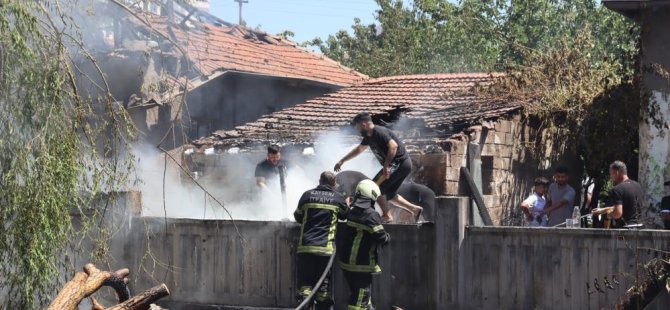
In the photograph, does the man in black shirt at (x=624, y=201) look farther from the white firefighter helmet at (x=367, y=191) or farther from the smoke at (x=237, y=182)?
the smoke at (x=237, y=182)

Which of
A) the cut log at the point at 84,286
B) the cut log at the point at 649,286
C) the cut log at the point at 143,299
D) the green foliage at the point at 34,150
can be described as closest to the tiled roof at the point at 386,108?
the cut log at the point at 649,286

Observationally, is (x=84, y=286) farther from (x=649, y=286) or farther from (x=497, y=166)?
(x=497, y=166)

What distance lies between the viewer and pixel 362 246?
38.4 ft

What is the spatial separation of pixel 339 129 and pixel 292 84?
19.9ft

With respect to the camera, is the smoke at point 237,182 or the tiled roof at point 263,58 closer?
the smoke at point 237,182

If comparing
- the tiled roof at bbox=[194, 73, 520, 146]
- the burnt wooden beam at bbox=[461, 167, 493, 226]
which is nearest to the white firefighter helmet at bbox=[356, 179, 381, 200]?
the burnt wooden beam at bbox=[461, 167, 493, 226]

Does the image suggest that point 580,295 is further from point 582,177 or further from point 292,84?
point 292,84

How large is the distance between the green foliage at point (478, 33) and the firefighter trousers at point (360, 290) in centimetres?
2322

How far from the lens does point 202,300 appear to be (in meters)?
13.2

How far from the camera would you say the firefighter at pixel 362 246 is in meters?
11.6

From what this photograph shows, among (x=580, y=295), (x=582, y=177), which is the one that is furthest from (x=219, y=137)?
(x=580, y=295)

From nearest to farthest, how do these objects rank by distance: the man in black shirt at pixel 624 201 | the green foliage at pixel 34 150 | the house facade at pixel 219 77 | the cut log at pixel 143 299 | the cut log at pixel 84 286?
the cut log at pixel 84 286 < the cut log at pixel 143 299 < the green foliage at pixel 34 150 < the man in black shirt at pixel 624 201 < the house facade at pixel 219 77

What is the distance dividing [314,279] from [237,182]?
827cm

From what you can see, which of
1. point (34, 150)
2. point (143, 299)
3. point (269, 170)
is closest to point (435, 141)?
point (269, 170)
